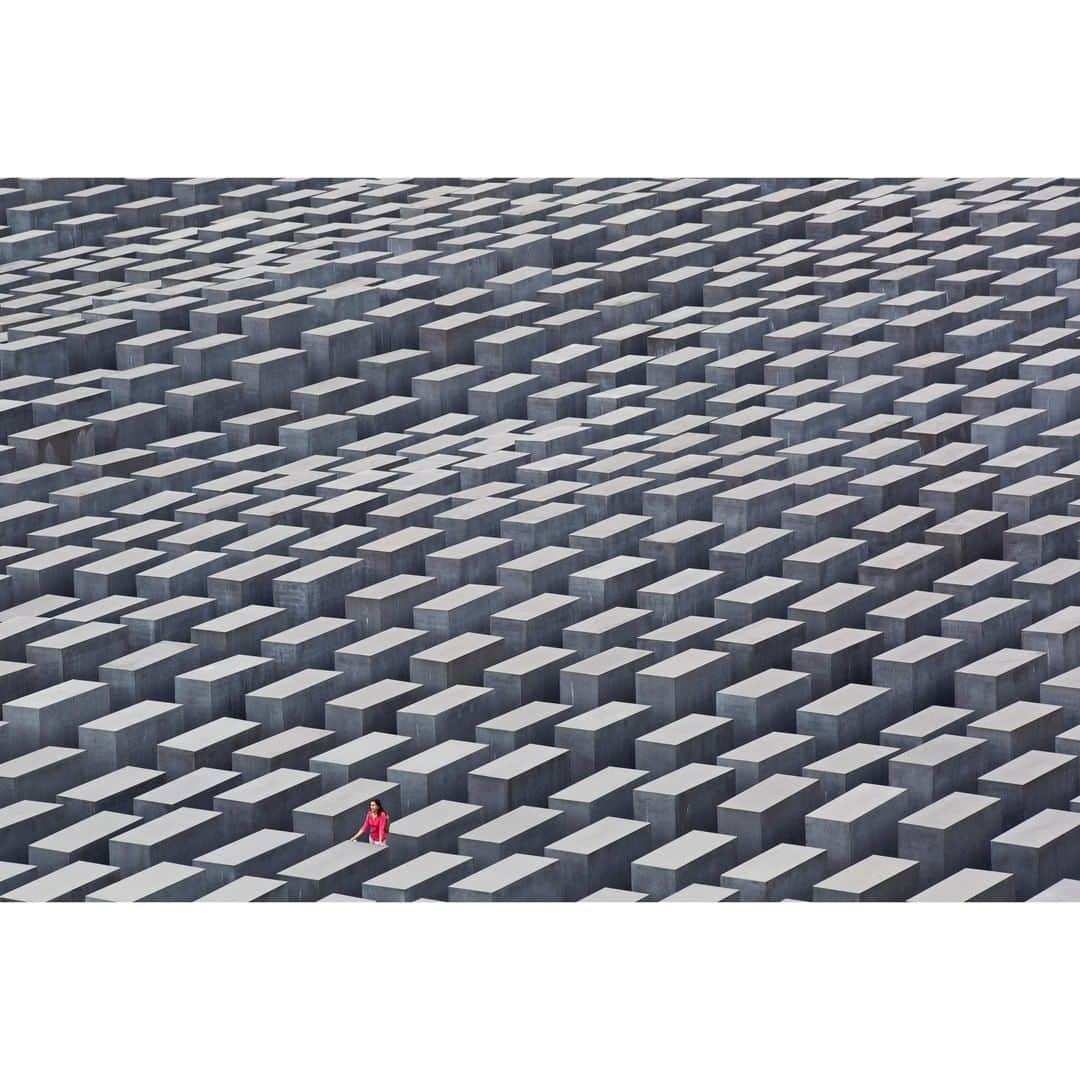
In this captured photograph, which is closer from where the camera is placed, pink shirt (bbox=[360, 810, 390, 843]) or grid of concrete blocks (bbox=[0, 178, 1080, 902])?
pink shirt (bbox=[360, 810, 390, 843])

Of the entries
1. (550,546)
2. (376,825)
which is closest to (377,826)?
(376,825)

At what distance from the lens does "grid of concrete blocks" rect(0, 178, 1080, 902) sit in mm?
15570

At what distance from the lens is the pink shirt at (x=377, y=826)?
15426mm

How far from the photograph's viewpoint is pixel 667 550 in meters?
19.1

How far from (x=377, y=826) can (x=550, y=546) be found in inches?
181

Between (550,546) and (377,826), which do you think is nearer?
(377,826)

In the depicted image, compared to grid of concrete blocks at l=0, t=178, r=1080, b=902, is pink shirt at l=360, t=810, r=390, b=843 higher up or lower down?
lower down

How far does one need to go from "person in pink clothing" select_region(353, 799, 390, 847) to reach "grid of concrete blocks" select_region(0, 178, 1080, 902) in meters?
0.08

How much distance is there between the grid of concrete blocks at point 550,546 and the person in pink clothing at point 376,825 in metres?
0.08

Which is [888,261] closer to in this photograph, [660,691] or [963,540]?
[963,540]

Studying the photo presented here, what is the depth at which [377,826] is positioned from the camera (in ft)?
50.6

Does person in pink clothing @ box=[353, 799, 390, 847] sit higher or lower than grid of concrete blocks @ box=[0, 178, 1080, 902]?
lower

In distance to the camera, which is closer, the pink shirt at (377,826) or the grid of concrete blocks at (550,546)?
the pink shirt at (377,826)

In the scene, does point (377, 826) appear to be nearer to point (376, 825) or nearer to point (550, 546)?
point (376, 825)
